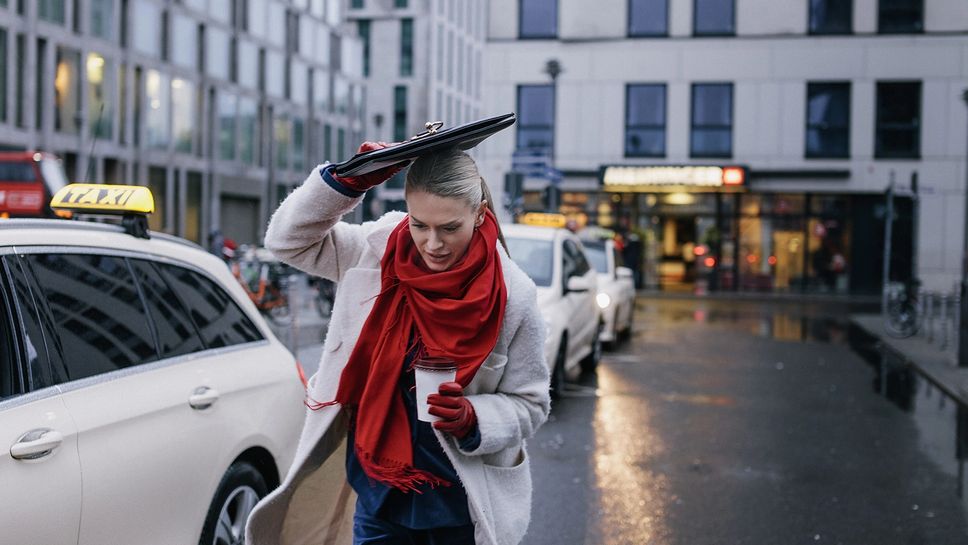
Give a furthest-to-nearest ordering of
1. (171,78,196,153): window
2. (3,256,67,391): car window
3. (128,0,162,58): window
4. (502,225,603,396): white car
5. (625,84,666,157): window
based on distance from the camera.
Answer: (171,78,196,153): window → (625,84,666,157): window → (128,0,162,58): window → (502,225,603,396): white car → (3,256,67,391): car window

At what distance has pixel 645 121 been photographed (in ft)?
118

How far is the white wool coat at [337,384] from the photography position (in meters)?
2.62

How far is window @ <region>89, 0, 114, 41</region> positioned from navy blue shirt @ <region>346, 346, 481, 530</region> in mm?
33582

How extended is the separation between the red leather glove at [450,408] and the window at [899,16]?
36.7m

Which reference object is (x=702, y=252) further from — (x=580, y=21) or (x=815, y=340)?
(x=815, y=340)

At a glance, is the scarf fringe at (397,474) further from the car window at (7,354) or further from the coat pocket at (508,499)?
the car window at (7,354)

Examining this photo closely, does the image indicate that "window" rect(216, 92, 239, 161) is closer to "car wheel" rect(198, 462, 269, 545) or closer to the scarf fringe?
"car wheel" rect(198, 462, 269, 545)

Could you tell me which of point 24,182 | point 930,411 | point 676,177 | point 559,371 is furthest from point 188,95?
point 930,411

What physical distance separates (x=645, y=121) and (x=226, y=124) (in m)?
17.4

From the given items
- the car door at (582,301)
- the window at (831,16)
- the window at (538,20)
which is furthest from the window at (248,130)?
the car door at (582,301)

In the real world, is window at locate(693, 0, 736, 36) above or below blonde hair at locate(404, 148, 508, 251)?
above

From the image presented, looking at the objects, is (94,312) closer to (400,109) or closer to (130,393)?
(130,393)

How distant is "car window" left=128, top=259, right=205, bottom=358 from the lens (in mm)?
3670

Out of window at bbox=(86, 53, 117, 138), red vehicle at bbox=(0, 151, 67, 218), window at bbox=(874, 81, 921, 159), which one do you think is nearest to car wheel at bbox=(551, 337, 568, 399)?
red vehicle at bbox=(0, 151, 67, 218)
